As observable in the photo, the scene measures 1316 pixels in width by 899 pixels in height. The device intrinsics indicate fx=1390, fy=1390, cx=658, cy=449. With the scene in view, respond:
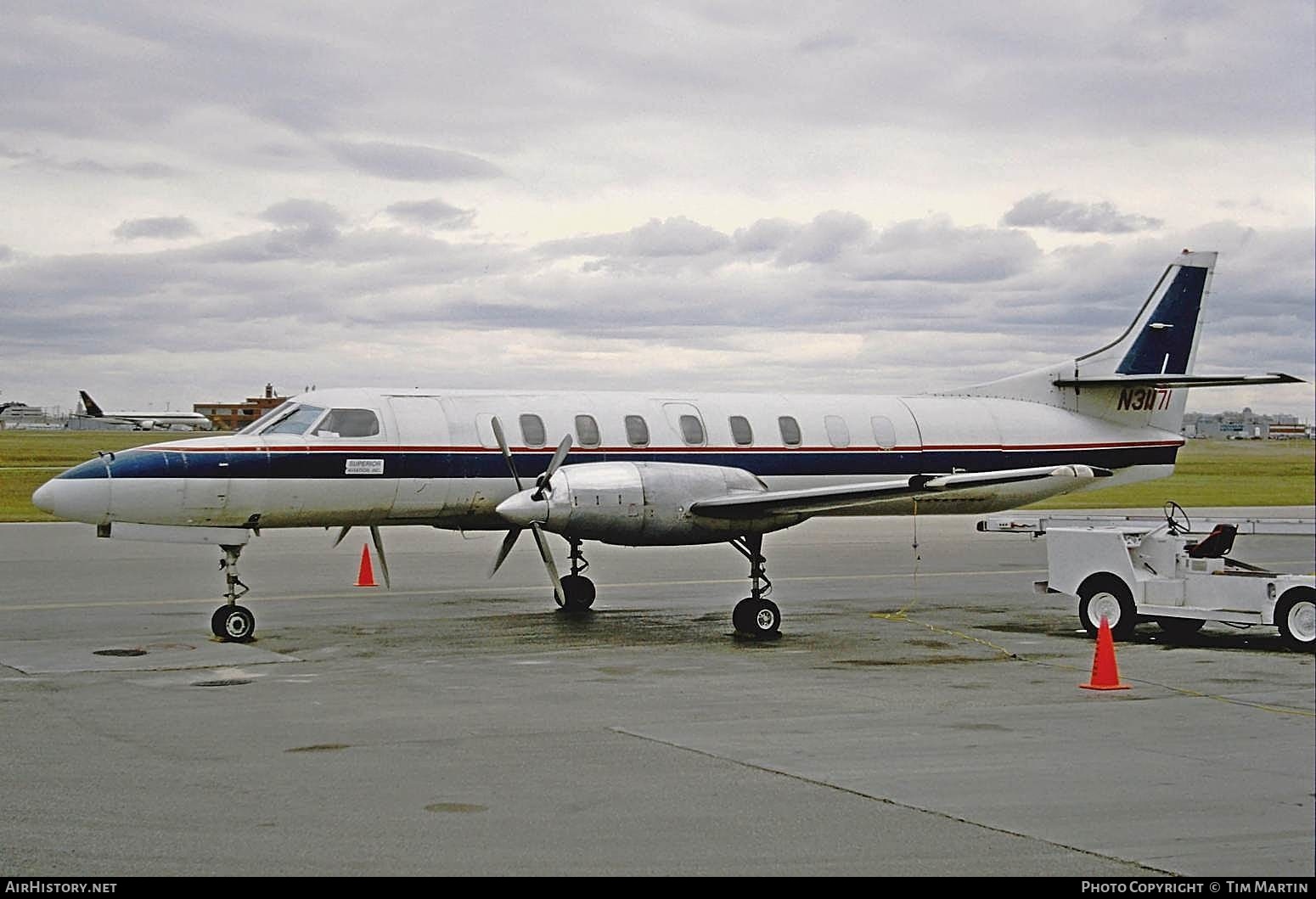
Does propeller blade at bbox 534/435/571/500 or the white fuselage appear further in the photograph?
the white fuselage

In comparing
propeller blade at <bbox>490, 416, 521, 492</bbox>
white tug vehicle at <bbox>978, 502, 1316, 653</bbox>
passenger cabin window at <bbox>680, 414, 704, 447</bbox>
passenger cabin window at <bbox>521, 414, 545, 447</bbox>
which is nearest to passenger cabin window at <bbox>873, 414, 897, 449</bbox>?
passenger cabin window at <bbox>680, 414, 704, 447</bbox>

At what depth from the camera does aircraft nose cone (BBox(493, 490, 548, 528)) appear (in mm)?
15898

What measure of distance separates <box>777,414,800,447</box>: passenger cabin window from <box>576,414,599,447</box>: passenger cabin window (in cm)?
282

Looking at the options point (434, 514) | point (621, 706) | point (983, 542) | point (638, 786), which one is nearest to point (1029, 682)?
point (621, 706)

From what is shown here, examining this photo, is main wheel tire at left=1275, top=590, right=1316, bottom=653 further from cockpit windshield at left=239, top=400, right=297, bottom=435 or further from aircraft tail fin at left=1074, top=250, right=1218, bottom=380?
cockpit windshield at left=239, top=400, right=297, bottom=435

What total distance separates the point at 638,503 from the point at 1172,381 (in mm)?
10111

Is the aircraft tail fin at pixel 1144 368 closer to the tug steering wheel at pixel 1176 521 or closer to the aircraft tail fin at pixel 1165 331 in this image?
the aircraft tail fin at pixel 1165 331

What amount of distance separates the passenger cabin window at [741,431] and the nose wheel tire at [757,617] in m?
3.27

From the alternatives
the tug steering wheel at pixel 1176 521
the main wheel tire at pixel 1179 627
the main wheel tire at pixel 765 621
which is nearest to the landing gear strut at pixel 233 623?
the main wheel tire at pixel 765 621

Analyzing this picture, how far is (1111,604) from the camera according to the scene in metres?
16.2

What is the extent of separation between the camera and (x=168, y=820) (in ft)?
25.8

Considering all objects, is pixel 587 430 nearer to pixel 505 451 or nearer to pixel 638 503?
pixel 505 451

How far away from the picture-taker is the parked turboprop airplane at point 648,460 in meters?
16.2

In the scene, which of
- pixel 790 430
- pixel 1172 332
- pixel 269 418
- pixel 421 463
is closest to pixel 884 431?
pixel 790 430
